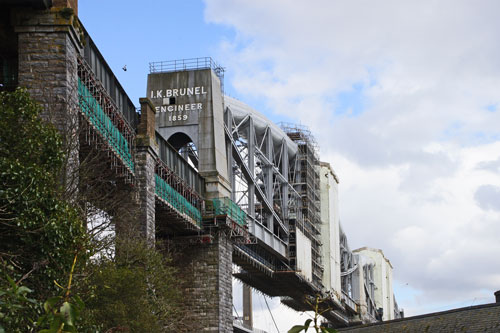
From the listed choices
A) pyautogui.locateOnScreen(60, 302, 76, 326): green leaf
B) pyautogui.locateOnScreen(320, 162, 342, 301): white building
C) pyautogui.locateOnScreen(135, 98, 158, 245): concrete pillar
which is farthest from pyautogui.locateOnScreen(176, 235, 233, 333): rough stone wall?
pyautogui.locateOnScreen(60, 302, 76, 326): green leaf

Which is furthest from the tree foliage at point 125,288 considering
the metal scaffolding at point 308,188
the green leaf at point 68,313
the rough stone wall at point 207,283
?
the metal scaffolding at point 308,188

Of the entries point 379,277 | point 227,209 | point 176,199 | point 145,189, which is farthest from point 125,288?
point 379,277

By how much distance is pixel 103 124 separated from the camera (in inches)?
1460

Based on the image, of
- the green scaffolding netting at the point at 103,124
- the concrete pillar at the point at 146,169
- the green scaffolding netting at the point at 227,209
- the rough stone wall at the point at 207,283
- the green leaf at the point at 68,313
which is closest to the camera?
the green leaf at the point at 68,313

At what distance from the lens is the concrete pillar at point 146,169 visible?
142 feet

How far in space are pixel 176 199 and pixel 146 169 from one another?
332 inches

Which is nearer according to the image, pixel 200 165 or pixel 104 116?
pixel 104 116

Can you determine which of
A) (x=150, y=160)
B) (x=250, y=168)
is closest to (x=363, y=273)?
(x=250, y=168)

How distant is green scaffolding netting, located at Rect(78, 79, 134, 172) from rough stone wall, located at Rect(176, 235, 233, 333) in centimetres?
1664

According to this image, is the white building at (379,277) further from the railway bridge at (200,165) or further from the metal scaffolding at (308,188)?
the metal scaffolding at (308,188)

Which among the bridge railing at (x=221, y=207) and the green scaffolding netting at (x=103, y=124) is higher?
the bridge railing at (x=221, y=207)

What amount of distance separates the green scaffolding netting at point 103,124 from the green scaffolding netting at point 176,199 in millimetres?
6566

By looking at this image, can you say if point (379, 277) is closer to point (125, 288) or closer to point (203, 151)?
point (203, 151)

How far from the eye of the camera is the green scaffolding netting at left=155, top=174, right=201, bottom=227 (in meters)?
49.0
